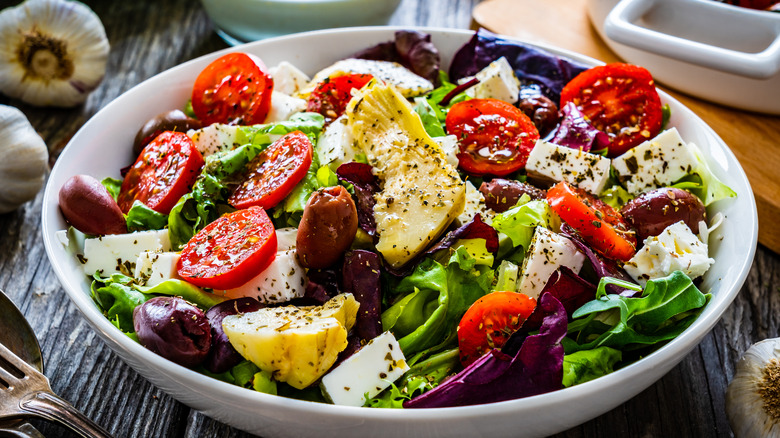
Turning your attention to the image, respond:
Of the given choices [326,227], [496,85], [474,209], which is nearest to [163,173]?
[326,227]

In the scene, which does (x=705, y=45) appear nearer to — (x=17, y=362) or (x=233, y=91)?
(x=233, y=91)

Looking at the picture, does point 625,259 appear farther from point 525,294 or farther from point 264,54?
point 264,54

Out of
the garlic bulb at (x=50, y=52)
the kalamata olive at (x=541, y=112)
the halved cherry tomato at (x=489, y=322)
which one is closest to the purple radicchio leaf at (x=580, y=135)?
the kalamata olive at (x=541, y=112)

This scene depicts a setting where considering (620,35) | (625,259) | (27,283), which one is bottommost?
(27,283)

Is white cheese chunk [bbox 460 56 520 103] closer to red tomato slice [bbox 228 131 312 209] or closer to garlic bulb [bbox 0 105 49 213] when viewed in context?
red tomato slice [bbox 228 131 312 209]

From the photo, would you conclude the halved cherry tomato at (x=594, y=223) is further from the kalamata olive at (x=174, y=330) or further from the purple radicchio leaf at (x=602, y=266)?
the kalamata olive at (x=174, y=330)

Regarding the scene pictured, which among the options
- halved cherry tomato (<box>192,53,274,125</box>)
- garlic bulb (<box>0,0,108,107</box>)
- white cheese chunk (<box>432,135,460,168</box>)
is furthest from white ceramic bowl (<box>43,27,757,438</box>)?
garlic bulb (<box>0,0,108,107</box>)

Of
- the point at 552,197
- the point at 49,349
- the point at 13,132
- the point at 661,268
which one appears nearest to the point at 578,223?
the point at 552,197
